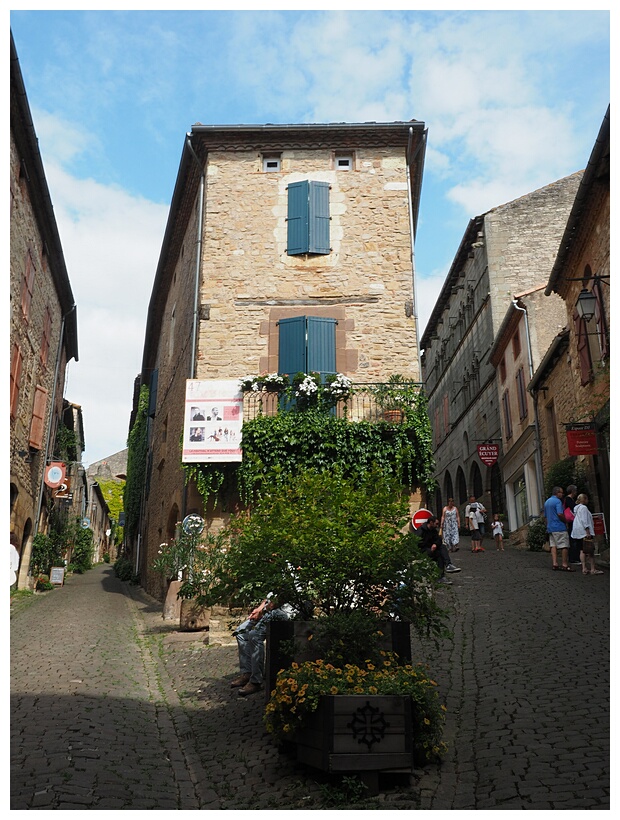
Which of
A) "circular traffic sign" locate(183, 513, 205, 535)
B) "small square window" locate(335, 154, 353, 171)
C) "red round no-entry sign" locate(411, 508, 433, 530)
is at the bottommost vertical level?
"circular traffic sign" locate(183, 513, 205, 535)

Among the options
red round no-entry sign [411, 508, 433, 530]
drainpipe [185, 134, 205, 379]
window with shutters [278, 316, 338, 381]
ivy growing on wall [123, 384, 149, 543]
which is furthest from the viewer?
ivy growing on wall [123, 384, 149, 543]

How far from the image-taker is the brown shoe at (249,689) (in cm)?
768

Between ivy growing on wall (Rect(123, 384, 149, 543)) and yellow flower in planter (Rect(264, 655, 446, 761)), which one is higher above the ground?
ivy growing on wall (Rect(123, 384, 149, 543))

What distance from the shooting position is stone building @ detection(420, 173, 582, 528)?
28406 mm

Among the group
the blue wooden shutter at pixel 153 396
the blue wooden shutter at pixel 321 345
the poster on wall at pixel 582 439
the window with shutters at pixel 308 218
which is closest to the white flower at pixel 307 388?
the blue wooden shutter at pixel 321 345

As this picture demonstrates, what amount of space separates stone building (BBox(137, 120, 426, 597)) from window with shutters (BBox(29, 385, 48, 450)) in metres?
4.18

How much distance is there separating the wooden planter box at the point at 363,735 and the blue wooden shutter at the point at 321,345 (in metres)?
9.71

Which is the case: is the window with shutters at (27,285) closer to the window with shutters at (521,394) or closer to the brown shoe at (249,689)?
the brown shoe at (249,689)

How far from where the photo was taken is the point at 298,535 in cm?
660

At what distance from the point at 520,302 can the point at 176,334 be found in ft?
36.9

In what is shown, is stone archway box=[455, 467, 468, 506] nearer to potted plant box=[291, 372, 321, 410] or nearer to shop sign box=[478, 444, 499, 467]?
shop sign box=[478, 444, 499, 467]

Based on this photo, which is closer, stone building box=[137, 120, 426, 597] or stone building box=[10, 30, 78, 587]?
stone building box=[137, 120, 426, 597]

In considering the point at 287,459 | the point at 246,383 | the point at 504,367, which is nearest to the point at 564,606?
the point at 287,459

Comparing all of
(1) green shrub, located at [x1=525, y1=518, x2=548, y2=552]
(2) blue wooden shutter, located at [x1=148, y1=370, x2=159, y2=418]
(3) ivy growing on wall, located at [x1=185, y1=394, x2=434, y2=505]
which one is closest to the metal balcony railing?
(3) ivy growing on wall, located at [x1=185, y1=394, x2=434, y2=505]
